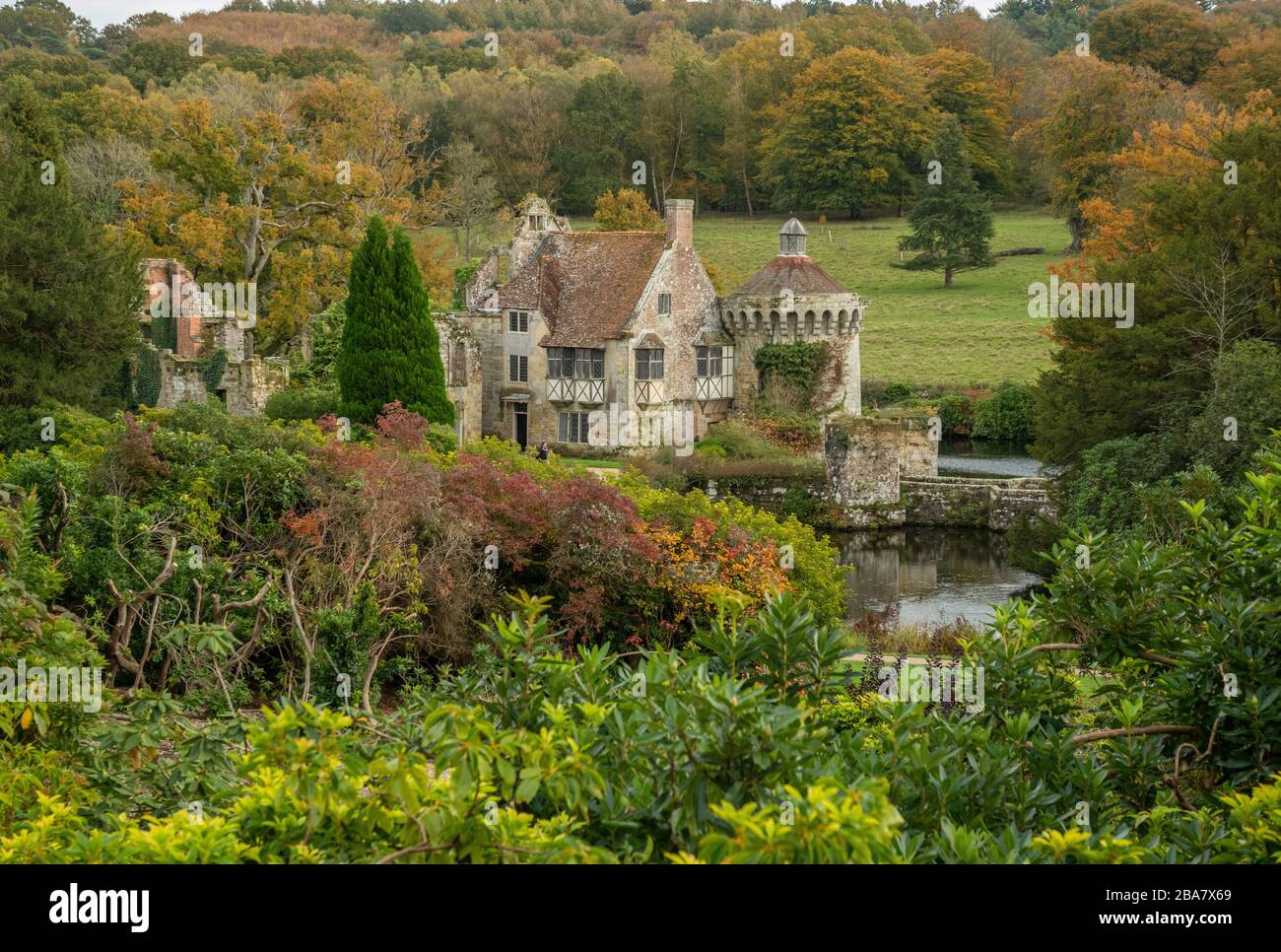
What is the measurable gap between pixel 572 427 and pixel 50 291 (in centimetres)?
1643

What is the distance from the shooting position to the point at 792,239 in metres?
50.5

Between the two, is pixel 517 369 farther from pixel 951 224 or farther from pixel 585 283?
pixel 951 224

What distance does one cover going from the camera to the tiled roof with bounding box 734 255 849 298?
49.0m

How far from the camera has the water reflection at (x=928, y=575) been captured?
32.6 meters

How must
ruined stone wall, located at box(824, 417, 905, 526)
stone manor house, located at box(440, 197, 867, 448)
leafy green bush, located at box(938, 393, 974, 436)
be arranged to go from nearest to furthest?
ruined stone wall, located at box(824, 417, 905, 526), stone manor house, located at box(440, 197, 867, 448), leafy green bush, located at box(938, 393, 974, 436)

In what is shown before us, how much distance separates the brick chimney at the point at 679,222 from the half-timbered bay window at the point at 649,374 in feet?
10.6

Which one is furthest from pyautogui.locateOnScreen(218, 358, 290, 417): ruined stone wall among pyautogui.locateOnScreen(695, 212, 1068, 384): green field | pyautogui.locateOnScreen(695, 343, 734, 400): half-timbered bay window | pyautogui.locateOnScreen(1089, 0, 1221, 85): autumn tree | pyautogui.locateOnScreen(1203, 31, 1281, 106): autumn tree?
pyautogui.locateOnScreen(1089, 0, 1221, 85): autumn tree

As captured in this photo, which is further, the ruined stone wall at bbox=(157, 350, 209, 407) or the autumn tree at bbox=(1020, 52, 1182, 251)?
the autumn tree at bbox=(1020, 52, 1182, 251)

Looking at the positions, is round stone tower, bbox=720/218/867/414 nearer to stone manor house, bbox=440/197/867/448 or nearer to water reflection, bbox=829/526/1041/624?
stone manor house, bbox=440/197/867/448

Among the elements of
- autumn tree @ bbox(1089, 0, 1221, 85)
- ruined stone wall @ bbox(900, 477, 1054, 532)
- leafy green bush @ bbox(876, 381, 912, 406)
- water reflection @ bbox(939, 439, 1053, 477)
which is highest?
autumn tree @ bbox(1089, 0, 1221, 85)

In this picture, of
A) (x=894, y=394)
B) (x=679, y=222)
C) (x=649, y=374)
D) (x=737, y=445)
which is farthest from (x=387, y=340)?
(x=894, y=394)

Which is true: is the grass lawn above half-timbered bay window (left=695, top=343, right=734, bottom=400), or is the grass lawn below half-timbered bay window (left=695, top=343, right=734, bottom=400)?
above

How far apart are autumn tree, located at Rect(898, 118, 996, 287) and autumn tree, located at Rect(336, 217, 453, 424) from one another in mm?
34767
